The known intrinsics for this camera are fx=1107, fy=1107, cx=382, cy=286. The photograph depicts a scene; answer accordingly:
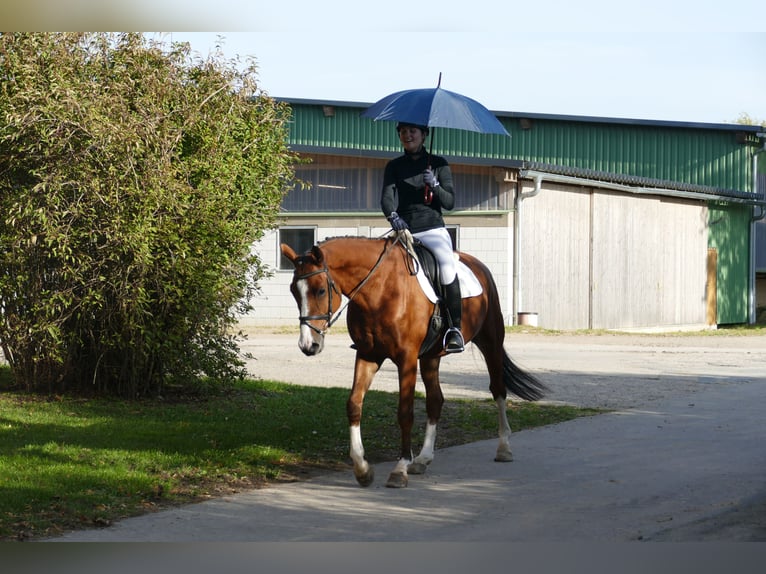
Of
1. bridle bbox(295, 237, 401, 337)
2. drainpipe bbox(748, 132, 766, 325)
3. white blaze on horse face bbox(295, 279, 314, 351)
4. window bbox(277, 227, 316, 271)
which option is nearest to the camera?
white blaze on horse face bbox(295, 279, 314, 351)

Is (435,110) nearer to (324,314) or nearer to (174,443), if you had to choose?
(324,314)

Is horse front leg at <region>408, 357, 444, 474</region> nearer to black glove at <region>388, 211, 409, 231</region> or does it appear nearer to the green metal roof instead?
black glove at <region>388, 211, 409, 231</region>

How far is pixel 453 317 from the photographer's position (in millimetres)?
9906

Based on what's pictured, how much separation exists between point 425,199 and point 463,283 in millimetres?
932

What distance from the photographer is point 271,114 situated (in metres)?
15.0

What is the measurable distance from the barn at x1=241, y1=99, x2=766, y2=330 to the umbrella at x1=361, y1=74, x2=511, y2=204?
65.5 feet

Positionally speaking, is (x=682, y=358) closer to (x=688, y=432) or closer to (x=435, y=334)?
(x=688, y=432)

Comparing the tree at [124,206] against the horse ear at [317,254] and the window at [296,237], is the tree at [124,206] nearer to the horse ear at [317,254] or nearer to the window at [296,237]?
the horse ear at [317,254]

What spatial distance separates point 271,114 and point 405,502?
7.95 metres

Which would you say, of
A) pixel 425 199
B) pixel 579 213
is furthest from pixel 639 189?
pixel 425 199

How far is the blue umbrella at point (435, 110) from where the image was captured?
31.1ft

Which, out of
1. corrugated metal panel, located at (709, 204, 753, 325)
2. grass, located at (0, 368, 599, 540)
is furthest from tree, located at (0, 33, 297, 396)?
corrugated metal panel, located at (709, 204, 753, 325)

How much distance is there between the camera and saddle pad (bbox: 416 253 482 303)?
31.6 feet

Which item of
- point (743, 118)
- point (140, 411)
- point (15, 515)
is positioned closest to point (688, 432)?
point (140, 411)
